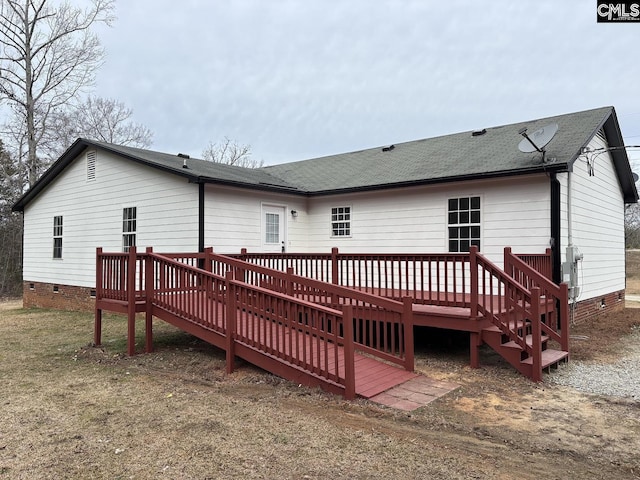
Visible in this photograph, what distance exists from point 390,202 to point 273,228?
2.95 m

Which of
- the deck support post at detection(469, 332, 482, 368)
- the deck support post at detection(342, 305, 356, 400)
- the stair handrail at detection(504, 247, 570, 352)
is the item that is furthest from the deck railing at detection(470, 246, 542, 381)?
the deck support post at detection(342, 305, 356, 400)

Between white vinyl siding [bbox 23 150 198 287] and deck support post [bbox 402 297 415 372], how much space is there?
564 cm

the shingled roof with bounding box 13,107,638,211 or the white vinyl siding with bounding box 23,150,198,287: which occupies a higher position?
the shingled roof with bounding box 13,107,638,211

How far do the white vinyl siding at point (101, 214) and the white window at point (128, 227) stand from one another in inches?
5.5

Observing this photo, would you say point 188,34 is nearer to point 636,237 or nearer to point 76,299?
point 76,299

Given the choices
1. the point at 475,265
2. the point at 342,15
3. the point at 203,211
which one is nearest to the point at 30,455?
the point at 475,265

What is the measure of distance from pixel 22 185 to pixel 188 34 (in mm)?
15469

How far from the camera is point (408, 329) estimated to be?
546 cm

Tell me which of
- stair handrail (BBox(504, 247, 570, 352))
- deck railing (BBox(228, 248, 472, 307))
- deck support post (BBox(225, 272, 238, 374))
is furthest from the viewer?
deck railing (BBox(228, 248, 472, 307))

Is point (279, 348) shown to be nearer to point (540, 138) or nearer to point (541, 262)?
point (541, 262)

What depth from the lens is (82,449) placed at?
3.53 m

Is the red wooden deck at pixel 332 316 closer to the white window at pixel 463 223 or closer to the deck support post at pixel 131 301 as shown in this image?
the deck support post at pixel 131 301

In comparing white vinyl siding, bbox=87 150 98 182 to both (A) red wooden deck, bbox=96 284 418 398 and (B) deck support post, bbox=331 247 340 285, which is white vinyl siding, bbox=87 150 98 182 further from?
(B) deck support post, bbox=331 247 340 285

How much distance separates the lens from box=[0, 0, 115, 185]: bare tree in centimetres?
2044
